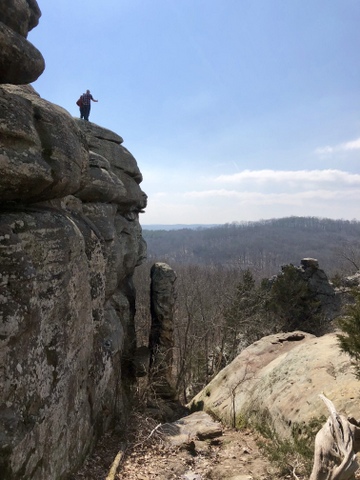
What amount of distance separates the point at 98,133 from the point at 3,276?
44.1 feet

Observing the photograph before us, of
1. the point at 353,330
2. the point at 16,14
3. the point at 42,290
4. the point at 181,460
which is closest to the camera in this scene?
the point at 42,290

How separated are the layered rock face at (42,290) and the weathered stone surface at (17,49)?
0.08 feet

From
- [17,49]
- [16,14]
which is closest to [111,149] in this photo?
[16,14]

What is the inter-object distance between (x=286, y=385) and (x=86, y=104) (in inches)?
605

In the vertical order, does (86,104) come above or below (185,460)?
above

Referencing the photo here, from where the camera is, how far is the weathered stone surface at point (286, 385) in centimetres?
984

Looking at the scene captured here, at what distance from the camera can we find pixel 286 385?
12.0 m

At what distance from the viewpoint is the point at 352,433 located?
564 cm

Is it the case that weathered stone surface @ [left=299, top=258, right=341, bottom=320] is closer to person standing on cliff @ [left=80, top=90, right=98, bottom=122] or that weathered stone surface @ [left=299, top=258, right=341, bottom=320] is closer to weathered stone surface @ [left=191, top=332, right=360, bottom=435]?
weathered stone surface @ [left=191, top=332, right=360, bottom=435]

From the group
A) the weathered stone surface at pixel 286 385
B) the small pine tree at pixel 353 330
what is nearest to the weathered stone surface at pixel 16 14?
the small pine tree at pixel 353 330

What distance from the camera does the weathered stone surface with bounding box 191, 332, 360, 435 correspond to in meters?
9.84

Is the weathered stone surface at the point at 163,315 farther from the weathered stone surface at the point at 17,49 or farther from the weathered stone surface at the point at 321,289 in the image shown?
the weathered stone surface at the point at 321,289

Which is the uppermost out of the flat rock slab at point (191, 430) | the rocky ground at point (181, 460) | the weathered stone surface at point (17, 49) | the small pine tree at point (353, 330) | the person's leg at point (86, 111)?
the person's leg at point (86, 111)

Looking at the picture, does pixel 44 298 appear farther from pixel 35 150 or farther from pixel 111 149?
pixel 111 149
